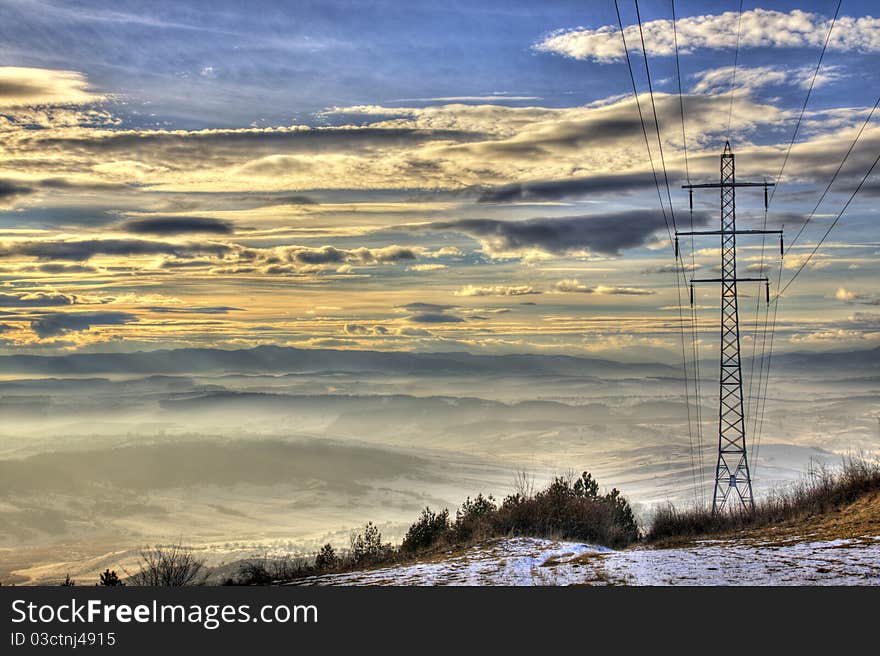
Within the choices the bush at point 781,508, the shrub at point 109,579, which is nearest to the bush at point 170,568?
the shrub at point 109,579

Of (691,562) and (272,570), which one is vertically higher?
(272,570)

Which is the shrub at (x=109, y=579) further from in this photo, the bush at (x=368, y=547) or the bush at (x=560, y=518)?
the bush at (x=560, y=518)

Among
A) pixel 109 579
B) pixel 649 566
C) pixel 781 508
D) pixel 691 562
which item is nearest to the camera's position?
pixel 649 566

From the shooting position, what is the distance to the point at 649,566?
1555cm

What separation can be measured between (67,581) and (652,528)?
56.6 feet

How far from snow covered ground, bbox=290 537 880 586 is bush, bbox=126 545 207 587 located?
10.0 ft

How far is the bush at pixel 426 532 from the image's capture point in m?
24.0

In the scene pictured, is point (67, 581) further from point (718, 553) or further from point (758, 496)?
point (758, 496)

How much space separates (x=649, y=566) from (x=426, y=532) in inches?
492

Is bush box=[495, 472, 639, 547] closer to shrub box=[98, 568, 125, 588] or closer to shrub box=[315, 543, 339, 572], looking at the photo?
shrub box=[315, 543, 339, 572]

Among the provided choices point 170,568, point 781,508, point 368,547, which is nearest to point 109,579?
point 170,568

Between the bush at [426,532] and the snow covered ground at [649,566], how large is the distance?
4474 mm

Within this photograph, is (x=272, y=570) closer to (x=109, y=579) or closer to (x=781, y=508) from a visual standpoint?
(x=109, y=579)

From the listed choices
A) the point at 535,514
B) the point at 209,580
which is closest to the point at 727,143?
the point at 535,514
